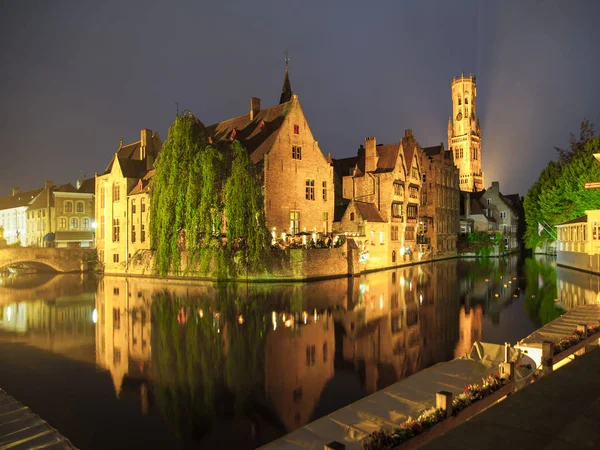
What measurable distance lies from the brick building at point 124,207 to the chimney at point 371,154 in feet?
83.0

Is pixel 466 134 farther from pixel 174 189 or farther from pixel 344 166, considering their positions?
pixel 174 189

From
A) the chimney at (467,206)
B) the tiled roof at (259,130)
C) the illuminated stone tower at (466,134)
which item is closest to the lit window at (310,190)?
the tiled roof at (259,130)

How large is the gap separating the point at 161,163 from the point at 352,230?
21.0m

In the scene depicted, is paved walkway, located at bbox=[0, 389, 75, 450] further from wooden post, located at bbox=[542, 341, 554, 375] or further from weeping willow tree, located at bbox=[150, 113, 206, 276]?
weeping willow tree, located at bbox=[150, 113, 206, 276]

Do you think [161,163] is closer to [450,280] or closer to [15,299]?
[15,299]

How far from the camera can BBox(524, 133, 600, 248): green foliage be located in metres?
49.8

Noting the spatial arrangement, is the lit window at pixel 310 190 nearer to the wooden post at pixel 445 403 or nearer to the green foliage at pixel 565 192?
the green foliage at pixel 565 192

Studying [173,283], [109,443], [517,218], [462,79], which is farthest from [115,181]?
[462,79]

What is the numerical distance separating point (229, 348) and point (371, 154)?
41717 mm

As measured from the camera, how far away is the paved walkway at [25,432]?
8359 millimetres

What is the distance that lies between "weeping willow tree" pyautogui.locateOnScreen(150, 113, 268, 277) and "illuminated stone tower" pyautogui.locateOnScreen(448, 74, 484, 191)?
114348 millimetres

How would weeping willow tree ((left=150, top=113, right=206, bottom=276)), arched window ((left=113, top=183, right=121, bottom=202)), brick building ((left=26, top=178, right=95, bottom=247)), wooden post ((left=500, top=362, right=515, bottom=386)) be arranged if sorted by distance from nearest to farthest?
wooden post ((left=500, top=362, right=515, bottom=386)), weeping willow tree ((left=150, top=113, right=206, bottom=276)), arched window ((left=113, top=183, right=121, bottom=202)), brick building ((left=26, top=178, right=95, bottom=247))

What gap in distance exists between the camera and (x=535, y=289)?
109 ft

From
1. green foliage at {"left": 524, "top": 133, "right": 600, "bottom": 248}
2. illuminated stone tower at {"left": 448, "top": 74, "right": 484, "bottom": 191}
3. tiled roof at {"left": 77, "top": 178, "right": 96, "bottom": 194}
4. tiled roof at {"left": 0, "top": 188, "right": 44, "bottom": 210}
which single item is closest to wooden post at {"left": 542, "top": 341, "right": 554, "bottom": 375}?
green foliage at {"left": 524, "top": 133, "right": 600, "bottom": 248}
